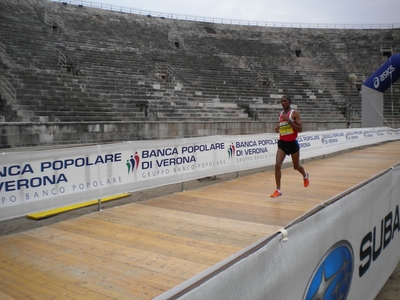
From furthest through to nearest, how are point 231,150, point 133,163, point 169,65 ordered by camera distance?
point 169,65 → point 231,150 → point 133,163

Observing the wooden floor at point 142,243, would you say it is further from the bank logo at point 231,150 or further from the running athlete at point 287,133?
the bank logo at point 231,150

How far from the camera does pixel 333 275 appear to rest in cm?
316

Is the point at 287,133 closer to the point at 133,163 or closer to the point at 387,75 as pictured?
the point at 133,163

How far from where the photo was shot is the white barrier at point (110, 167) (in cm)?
555

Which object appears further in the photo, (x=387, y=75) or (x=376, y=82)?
(x=376, y=82)

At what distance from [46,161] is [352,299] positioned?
15.3 ft

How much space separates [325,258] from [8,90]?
19.5 metres

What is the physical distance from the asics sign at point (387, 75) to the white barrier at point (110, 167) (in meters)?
15.4

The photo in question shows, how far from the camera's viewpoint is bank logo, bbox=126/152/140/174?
7383mm

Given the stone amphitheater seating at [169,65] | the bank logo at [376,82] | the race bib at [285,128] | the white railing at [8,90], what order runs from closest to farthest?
1. the race bib at [285,128]
2. the white railing at [8,90]
3. the stone amphitheater seating at [169,65]
4. the bank logo at [376,82]

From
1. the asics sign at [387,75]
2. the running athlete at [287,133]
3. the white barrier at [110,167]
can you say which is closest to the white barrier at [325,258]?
the running athlete at [287,133]

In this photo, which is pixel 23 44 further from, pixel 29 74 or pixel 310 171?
pixel 310 171

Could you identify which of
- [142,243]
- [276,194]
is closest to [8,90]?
[276,194]

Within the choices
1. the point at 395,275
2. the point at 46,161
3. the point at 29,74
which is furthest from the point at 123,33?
the point at 395,275
